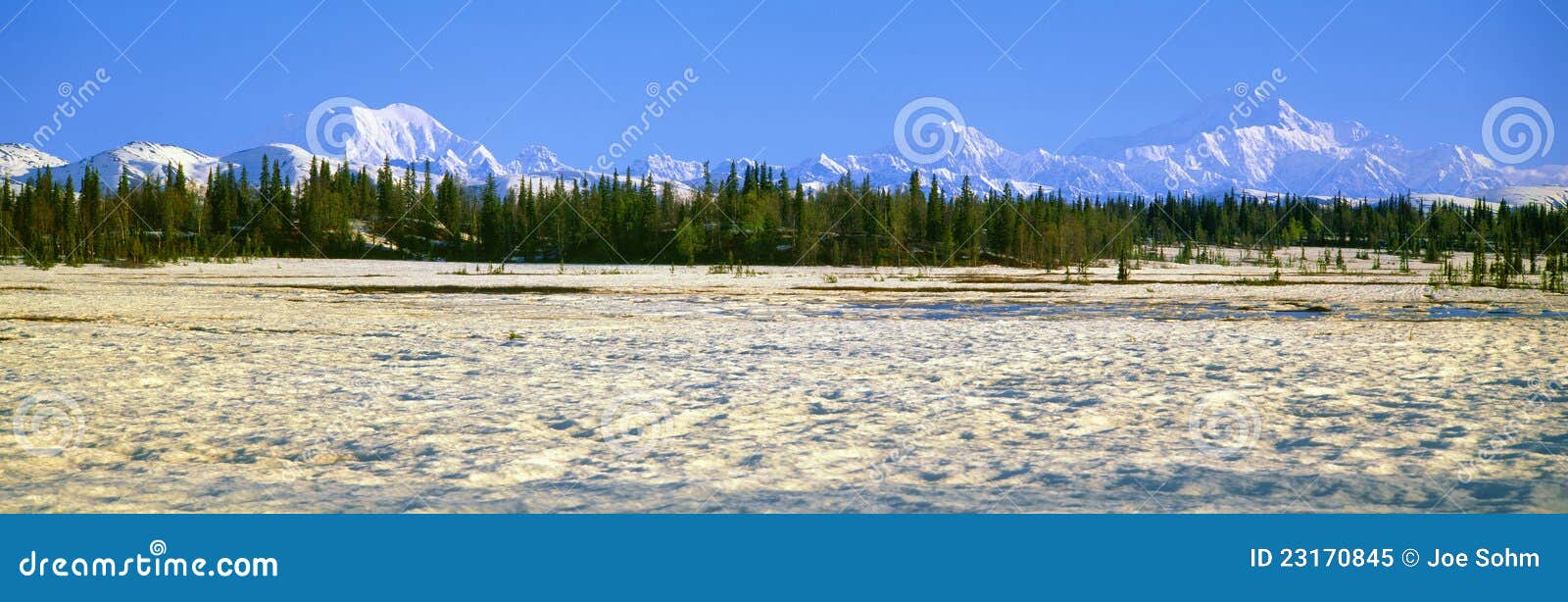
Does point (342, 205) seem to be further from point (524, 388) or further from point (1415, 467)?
point (1415, 467)

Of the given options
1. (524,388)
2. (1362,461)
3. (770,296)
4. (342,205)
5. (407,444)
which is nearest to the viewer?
(1362,461)

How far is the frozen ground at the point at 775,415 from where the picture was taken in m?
6.66

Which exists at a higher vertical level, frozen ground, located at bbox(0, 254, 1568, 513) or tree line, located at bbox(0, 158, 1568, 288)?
tree line, located at bbox(0, 158, 1568, 288)

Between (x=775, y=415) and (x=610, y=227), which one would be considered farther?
(x=610, y=227)

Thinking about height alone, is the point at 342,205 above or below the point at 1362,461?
above

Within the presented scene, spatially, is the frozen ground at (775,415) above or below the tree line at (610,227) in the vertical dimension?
below

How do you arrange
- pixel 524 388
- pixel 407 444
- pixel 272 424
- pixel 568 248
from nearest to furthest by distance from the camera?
pixel 407 444
pixel 272 424
pixel 524 388
pixel 568 248

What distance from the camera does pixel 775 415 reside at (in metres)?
9.58

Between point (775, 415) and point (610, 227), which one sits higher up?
point (610, 227)

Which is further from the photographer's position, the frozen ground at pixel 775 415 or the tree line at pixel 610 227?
the tree line at pixel 610 227

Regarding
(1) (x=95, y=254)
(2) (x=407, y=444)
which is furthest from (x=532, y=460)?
(1) (x=95, y=254)

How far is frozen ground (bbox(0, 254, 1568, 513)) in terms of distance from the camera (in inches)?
262

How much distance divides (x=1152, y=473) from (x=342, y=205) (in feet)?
379

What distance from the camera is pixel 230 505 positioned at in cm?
622
